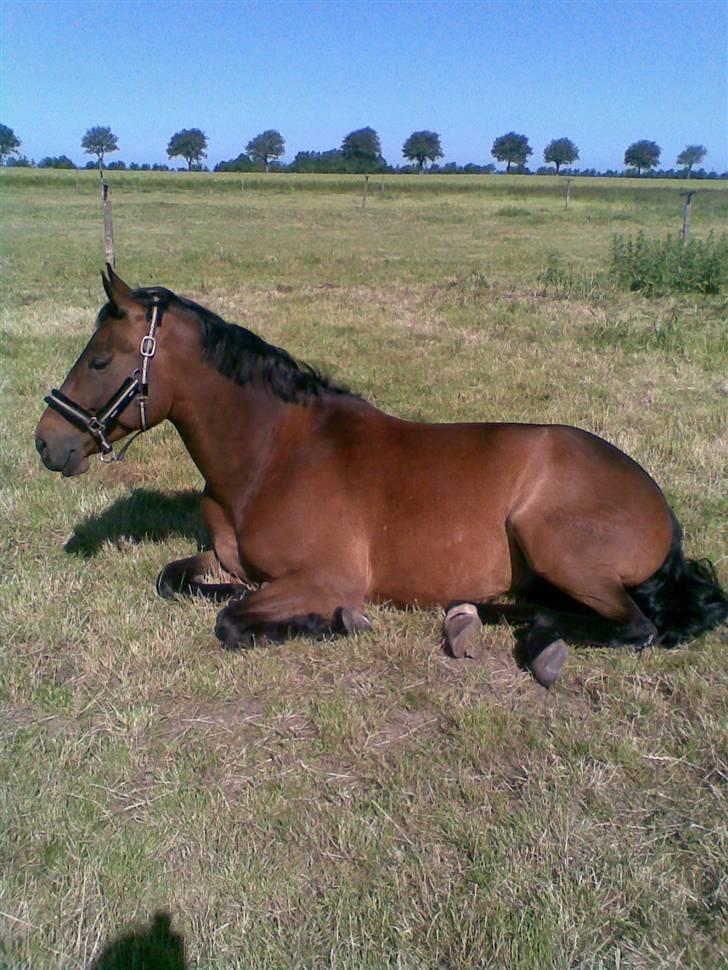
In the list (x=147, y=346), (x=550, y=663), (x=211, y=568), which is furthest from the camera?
(x=211, y=568)

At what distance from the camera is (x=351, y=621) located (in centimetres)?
381

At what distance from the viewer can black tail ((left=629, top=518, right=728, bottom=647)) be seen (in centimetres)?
378

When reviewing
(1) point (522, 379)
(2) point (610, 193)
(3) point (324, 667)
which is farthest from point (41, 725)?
(2) point (610, 193)

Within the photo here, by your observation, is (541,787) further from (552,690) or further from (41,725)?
(41,725)

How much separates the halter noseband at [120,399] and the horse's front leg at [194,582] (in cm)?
91

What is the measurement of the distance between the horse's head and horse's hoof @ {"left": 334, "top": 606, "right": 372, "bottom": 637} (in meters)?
1.28

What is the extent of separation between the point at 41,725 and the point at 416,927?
1755mm

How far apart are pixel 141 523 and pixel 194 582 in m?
1.15

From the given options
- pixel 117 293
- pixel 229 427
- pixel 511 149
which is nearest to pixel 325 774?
pixel 229 427

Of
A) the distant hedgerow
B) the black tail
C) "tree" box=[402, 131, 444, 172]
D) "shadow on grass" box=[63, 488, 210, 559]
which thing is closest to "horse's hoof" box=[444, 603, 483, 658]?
the black tail

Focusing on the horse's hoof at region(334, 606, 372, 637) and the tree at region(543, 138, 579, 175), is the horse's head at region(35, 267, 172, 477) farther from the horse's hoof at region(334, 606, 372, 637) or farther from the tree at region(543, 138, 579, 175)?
the tree at region(543, 138, 579, 175)

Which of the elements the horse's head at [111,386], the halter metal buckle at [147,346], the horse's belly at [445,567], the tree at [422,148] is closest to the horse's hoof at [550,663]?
the horse's belly at [445,567]

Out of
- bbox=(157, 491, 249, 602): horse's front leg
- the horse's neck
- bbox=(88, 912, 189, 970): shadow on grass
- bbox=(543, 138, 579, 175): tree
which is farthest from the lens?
bbox=(543, 138, 579, 175): tree

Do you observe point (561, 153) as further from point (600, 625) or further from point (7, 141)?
point (600, 625)
